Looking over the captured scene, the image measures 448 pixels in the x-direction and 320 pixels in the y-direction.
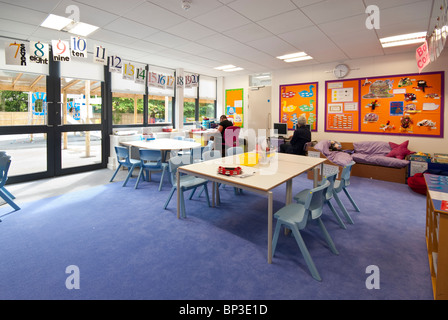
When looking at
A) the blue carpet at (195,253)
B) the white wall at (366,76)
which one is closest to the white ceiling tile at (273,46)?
the white wall at (366,76)

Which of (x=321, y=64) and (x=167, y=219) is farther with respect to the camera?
(x=321, y=64)

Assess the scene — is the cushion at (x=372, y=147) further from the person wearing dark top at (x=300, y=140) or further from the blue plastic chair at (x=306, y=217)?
the blue plastic chair at (x=306, y=217)

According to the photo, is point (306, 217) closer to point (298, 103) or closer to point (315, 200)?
point (315, 200)

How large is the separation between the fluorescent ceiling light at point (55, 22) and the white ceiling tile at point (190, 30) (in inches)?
62.4

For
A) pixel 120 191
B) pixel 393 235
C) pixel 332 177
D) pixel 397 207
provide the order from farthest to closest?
pixel 120 191
pixel 397 207
pixel 393 235
pixel 332 177

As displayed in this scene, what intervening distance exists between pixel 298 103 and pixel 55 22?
234 inches

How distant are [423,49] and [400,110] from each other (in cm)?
209

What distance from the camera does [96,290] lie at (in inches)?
78.6

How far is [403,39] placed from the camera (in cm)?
480

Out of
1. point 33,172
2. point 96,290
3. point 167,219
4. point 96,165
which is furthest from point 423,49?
point 33,172

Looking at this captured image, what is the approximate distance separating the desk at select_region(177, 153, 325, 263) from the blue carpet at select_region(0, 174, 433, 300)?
14.3 inches

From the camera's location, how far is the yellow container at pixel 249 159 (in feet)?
11.6

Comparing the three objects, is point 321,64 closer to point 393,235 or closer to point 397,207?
point 397,207

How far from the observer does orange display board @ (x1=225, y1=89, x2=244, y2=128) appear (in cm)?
888
